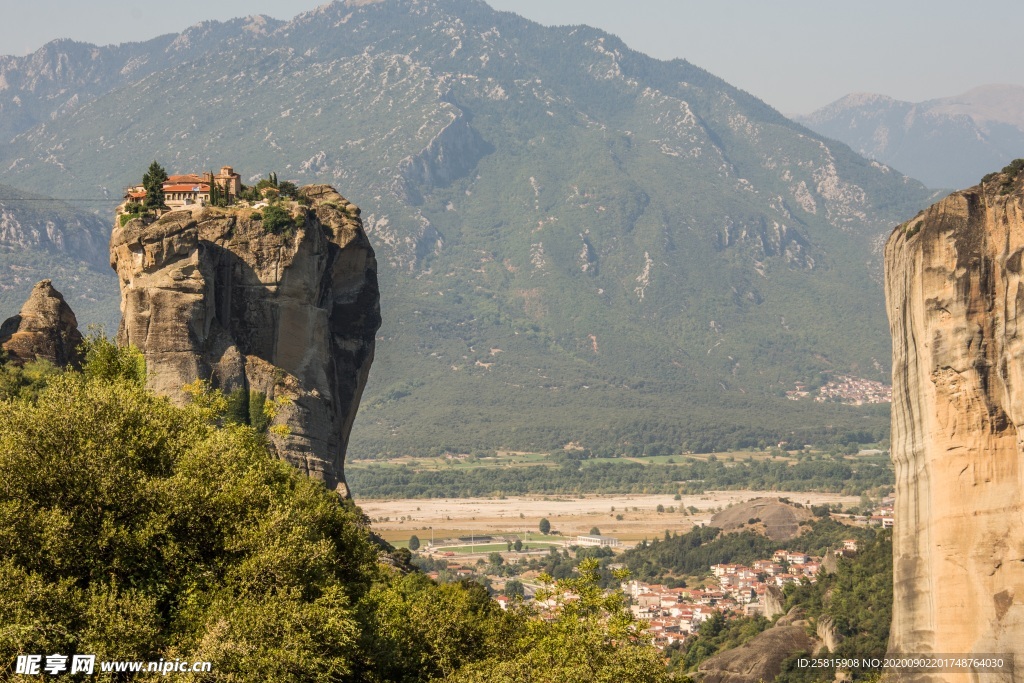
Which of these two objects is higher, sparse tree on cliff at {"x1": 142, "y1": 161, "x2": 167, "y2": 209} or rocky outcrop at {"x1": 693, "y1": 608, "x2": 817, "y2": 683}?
sparse tree on cliff at {"x1": 142, "y1": 161, "x2": 167, "y2": 209}

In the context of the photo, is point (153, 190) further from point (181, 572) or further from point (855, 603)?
point (181, 572)

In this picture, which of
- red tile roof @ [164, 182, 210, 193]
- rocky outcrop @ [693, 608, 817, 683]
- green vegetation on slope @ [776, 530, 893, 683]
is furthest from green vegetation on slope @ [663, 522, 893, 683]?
red tile roof @ [164, 182, 210, 193]

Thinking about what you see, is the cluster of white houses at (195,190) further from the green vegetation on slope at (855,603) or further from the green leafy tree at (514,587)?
the green leafy tree at (514,587)

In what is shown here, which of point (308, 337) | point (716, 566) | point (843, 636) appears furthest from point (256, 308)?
point (716, 566)

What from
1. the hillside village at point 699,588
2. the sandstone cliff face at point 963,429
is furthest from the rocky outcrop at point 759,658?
the hillside village at point 699,588

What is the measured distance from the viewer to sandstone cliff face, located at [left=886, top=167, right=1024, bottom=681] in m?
49.2

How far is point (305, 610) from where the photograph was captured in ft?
123

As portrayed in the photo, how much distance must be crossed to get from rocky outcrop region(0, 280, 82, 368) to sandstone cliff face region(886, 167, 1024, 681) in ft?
183

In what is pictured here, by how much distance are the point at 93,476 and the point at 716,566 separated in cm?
14873

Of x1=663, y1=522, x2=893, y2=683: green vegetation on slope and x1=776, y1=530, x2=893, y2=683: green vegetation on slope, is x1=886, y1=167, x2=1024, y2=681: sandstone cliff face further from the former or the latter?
x1=776, y1=530, x2=893, y2=683: green vegetation on slope

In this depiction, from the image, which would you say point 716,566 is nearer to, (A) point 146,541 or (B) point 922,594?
(B) point 922,594

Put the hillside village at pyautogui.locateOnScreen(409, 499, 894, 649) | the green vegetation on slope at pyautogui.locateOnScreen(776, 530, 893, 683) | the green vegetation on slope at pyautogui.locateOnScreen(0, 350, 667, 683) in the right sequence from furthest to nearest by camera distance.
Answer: the hillside village at pyautogui.locateOnScreen(409, 499, 894, 649), the green vegetation on slope at pyautogui.locateOnScreen(776, 530, 893, 683), the green vegetation on slope at pyautogui.locateOnScreen(0, 350, 667, 683)

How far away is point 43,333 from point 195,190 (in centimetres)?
1680

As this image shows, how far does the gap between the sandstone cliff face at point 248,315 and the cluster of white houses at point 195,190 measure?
7.99 m
